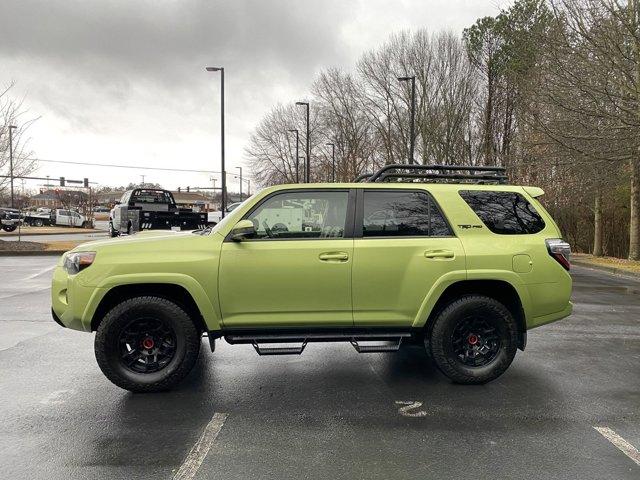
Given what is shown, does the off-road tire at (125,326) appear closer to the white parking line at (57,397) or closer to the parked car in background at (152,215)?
the white parking line at (57,397)

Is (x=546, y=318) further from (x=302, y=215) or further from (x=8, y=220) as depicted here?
(x=8, y=220)

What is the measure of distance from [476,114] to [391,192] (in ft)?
92.9

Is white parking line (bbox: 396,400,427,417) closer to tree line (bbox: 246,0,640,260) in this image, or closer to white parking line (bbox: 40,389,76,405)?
white parking line (bbox: 40,389,76,405)

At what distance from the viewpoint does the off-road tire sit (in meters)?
4.21

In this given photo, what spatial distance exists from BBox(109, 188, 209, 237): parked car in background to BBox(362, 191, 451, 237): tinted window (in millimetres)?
14072

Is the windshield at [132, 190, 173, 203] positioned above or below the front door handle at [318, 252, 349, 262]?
above

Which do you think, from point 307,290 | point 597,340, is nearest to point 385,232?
point 307,290

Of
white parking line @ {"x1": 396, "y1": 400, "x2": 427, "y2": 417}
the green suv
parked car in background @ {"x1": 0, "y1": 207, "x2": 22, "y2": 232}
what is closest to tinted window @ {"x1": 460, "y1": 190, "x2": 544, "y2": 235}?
the green suv

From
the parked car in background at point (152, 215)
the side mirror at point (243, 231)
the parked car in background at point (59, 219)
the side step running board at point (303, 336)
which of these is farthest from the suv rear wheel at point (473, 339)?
the parked car in background at point (59, 219)

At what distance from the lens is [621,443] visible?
11.1ft

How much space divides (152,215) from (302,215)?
14.3 metres

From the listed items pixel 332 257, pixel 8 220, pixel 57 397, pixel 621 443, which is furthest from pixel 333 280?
pixel 8 220

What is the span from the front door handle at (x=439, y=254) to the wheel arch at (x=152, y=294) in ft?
6.82

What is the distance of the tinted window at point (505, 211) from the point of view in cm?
463
